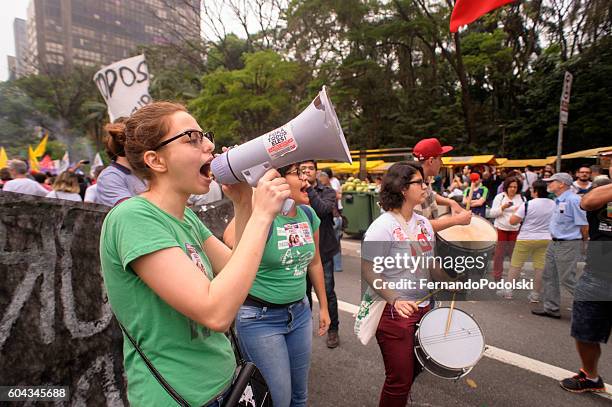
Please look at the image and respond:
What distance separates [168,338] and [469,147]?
78.8 ft

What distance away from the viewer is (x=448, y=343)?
2301 millimetres

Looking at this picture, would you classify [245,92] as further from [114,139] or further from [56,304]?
[56,304]

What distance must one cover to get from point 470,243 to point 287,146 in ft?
5.63

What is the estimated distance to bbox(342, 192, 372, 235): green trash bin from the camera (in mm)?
9234

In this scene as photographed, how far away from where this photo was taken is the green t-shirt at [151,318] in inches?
44.5

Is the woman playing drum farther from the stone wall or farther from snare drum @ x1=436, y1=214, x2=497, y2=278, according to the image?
the stone wall

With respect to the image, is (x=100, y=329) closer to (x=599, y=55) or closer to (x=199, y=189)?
(x=199, y=189)

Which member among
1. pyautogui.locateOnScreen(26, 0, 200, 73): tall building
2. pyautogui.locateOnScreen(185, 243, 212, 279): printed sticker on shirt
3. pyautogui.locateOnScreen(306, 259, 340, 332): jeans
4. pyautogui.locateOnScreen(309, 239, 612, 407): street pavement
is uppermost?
pyautogui.locateOnScreen(26, 0, 200, 73): tall building

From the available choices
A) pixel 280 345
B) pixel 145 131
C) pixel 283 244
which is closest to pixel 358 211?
pixel 283 244

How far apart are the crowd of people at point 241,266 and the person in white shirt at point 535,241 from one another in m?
0.49

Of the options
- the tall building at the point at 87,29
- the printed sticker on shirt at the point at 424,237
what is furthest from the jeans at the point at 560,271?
the tall building at the point at 87,29

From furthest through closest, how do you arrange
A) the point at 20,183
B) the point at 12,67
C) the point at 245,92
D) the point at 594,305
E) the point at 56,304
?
the point at 12,67 → the point at 245,92 → the point at 20,183 → the point at 594,305 → the point at 56,304

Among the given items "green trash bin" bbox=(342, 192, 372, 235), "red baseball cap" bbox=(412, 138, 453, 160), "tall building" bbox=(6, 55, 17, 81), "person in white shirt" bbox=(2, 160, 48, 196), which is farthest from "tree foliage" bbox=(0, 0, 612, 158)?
"tall building" bbox=(6, 55, 17, 81)

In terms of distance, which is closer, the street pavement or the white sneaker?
the street pavement
